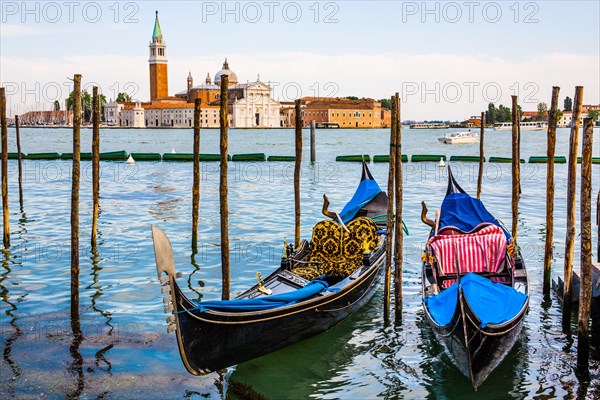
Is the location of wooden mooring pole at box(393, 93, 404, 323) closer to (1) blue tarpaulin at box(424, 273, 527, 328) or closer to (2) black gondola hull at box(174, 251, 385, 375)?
(2) black gondola hull at box(174, 251, 385, 375)

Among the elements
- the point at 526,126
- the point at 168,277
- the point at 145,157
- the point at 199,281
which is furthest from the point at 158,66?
the point at 168,277

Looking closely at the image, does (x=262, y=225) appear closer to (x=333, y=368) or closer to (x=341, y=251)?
(x=341, y=251)

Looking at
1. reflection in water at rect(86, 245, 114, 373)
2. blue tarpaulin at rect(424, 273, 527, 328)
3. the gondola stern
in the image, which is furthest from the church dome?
the gondola stern

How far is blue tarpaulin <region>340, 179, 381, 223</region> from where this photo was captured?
9484mm

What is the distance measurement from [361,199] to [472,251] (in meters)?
3.28

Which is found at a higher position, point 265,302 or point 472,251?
point 472,251

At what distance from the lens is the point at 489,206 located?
16.0m

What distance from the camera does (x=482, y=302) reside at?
5379mm

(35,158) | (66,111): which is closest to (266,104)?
(66,111)

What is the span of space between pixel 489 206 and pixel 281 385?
11503mm

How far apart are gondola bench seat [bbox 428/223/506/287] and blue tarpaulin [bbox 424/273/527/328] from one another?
3.08 feet

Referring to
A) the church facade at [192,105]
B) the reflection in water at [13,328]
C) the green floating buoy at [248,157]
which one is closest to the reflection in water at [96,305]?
the reflection in water at [13,328]

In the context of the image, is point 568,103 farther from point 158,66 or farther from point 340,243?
point 340,243

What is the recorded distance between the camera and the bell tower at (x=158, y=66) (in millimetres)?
98000
